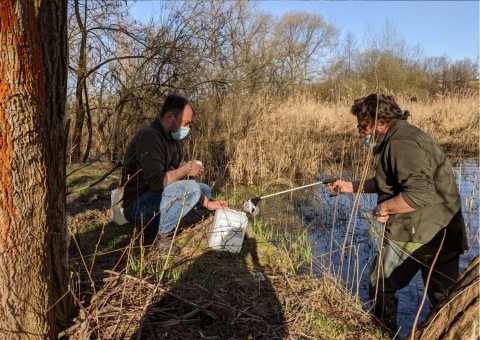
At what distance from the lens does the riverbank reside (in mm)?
2160

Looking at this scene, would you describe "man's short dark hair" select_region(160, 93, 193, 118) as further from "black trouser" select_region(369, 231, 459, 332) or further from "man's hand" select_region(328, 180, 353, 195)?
"black trouser" select_region(369, 231, 459, 332)

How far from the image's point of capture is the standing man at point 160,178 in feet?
11.7

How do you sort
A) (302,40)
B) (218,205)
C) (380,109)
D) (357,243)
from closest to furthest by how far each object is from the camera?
1. (380,109)
2. (218,205)
3. (357,243)
4. (302,40)

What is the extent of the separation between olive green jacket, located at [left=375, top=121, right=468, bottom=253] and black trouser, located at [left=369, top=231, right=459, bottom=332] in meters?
0.09

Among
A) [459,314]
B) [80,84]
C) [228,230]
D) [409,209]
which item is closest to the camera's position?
[459,314]

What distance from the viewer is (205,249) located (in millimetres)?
3656

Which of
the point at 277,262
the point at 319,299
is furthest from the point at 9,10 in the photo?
the point at 277,262

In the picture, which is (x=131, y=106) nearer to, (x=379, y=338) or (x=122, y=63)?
(x=122, y=63)

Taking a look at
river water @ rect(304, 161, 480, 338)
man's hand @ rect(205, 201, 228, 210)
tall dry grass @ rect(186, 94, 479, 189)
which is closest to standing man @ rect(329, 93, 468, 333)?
river water @ rect(304, 161, 480, 338)

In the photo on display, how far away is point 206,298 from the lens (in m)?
2.54

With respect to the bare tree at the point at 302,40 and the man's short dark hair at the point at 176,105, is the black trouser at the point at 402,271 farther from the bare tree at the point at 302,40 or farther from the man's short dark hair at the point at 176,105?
the bare tree at the point at 302,40

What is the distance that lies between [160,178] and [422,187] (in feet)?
7.34

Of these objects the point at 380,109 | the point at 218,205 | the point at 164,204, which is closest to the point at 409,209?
the point at 380,109

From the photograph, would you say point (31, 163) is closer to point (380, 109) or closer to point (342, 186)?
point (380, 109)
